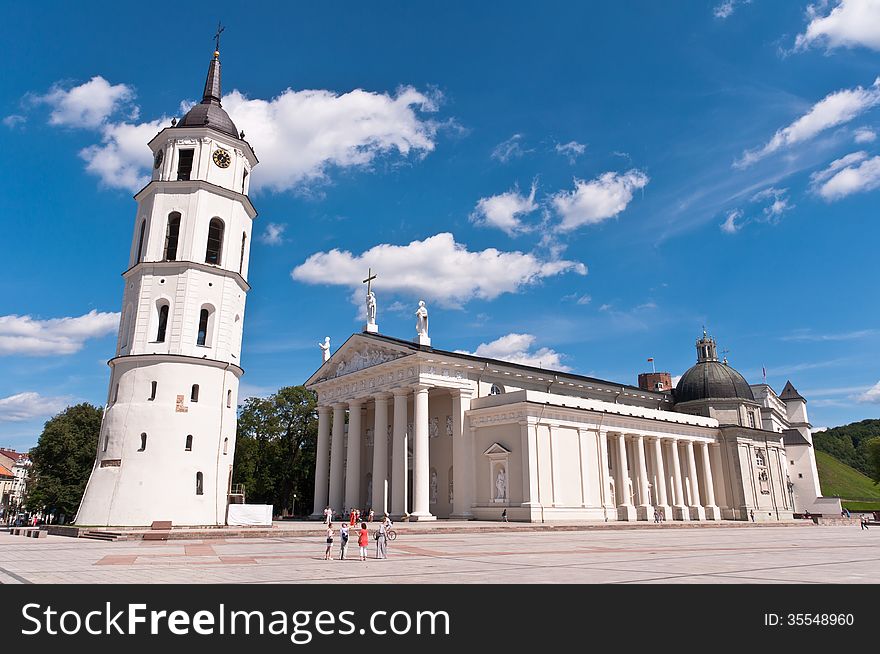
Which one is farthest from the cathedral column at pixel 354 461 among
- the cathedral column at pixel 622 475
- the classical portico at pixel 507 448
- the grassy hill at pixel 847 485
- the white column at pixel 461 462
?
the grassy hill at pixel 847 485

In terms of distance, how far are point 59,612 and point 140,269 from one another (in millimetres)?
30773

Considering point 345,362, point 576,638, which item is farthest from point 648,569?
point 345,362

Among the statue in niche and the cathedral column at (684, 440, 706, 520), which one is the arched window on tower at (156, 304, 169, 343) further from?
the cathedral column at (684, 440, 706, 520)

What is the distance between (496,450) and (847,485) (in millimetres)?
95602

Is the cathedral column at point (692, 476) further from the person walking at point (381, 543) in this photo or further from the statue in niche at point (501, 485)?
the person walking at point (381, 543)

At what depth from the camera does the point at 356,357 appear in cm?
5469

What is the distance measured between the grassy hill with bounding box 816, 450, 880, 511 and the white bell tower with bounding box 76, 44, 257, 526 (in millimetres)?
100902

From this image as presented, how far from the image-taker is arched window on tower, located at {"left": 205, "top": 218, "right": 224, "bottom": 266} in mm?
37031

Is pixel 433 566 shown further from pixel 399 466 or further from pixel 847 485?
pixel 847 485

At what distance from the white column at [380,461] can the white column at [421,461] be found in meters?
4.49

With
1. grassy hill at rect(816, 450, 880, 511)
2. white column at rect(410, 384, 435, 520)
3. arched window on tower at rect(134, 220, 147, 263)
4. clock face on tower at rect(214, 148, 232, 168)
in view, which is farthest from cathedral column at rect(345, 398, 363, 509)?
grassy hill at rect(816, 450, 880, 511)

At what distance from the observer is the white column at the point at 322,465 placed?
55656 mm

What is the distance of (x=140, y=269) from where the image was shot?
35.4 metres

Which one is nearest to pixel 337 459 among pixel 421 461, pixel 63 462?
pixel 421 461
